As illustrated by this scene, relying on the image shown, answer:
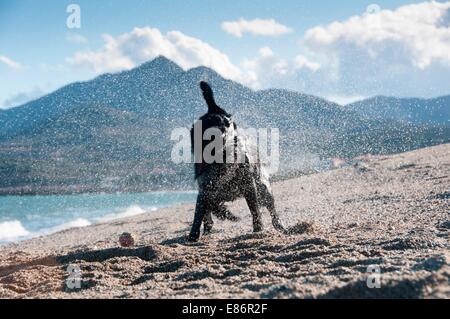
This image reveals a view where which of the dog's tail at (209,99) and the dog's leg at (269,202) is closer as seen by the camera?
the dog's tail at (209,99)

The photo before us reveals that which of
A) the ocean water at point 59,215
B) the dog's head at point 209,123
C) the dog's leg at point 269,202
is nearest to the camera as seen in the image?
the dog's head at point 209,123

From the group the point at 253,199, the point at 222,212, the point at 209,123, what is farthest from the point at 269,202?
the point at 209,123

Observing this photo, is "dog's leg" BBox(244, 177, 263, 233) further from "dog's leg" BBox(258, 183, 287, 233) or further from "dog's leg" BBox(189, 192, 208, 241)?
"dog's leg" BBox(258, 183, 287, 233)

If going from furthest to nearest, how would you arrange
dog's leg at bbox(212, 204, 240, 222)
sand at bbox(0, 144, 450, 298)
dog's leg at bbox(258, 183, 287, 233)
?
dog's leg at bbox(258, 183, 287, 233) → dog's leg at bbox(212, 204, 240, 222) → sand at bbox(0, 144, 450, 298)

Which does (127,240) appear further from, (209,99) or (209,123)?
(209,99)

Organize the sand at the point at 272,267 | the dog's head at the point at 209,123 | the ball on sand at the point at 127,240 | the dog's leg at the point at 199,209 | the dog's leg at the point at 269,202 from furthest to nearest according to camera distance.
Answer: the ball on sand at the point at 127,240 < the dog's leg at the point at 269,202 < the dog's leg at the point at 199,209 < the dog's head at the point at 209,123 < the sand at the point at 272,267

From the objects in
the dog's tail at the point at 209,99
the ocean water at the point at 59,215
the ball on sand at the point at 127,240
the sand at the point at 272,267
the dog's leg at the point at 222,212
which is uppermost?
the dog's tail at the point at 209,99

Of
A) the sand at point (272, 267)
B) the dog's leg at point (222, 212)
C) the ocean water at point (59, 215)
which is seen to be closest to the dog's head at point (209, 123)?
the dog's leg at point (222, 212)

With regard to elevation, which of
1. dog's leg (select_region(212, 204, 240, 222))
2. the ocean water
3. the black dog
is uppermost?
the black dog

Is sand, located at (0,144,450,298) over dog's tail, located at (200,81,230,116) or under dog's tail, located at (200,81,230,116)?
under

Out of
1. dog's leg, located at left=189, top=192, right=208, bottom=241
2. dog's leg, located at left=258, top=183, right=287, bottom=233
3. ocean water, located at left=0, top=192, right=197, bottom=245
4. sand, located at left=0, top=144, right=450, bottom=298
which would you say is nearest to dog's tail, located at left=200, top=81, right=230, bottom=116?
dog's leg, located at left=189, top=192, right=208, bottom=241

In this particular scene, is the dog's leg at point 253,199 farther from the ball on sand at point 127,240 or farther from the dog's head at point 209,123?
the ball on sand at point 127,240

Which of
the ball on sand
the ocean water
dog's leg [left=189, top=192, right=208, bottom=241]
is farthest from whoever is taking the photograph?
the ocean water
